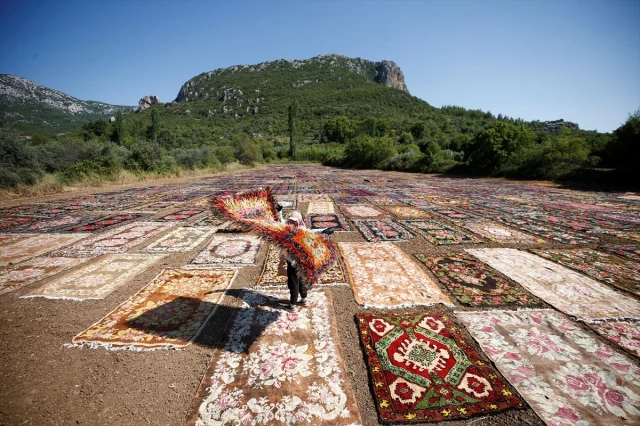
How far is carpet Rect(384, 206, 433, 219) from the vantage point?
30.7ft

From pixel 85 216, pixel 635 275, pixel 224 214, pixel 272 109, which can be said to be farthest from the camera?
pixel 272 109

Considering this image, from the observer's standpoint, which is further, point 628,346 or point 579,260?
point 579,260

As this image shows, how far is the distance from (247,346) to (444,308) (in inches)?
109

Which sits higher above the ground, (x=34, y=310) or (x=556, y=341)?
(x=556, y=341)

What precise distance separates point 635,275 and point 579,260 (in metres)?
0.77

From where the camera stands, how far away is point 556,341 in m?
3.08

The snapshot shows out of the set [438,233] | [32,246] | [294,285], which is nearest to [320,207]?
[438,233]

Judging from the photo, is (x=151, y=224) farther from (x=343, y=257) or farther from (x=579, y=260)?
(x=579, y=260)

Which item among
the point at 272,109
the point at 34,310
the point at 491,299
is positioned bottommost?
the point at 34,310

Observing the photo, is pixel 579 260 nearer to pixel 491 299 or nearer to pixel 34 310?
pixel 491 299

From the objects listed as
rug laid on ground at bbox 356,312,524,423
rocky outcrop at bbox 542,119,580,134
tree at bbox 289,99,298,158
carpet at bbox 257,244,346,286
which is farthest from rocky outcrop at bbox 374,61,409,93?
rug laid on ground at bbox 356,312,524,423

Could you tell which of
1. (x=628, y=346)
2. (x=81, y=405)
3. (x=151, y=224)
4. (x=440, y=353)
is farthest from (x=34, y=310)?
(x=628, y=346)

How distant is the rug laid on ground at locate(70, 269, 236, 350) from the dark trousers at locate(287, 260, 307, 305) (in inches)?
46.7

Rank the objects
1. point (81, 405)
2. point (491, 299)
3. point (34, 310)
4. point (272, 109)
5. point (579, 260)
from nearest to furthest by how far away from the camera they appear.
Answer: point (81, 405), point (34, 310), point (491, 299), point (579, 260), point (272, 109)
